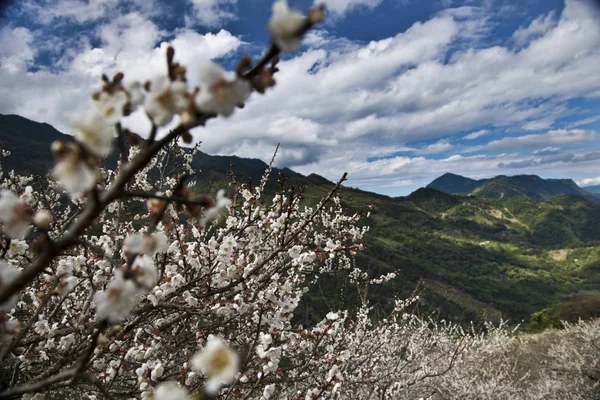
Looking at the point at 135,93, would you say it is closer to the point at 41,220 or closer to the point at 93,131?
the point at 93,131

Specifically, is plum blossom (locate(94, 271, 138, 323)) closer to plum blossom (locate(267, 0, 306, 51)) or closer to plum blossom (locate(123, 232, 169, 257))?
plum blossom (locate(123, 232, 169, 257))

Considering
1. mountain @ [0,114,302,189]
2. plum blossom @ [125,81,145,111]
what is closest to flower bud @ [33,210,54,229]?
plum blossom @ [125,81,145,111]

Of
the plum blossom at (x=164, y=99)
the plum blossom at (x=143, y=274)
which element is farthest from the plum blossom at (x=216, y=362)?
the plum blossom at (x=164, y=99)

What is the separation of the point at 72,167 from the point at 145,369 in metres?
2.78

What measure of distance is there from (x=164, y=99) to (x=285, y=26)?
1.45 ft

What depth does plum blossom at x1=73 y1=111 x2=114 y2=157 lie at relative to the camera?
915 millimetres

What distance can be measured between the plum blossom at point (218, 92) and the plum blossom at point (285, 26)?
0.17 metres

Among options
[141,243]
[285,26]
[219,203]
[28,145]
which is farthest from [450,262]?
[28,145]

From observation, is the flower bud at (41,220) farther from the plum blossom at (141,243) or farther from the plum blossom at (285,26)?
the plum blossom at (285,26)

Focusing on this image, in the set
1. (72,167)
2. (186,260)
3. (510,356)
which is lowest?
(510,356)

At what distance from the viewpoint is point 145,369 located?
2.97 metres

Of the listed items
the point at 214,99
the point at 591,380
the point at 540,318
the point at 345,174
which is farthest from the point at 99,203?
the point at 540,318

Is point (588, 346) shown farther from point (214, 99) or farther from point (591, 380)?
point (214, 99)

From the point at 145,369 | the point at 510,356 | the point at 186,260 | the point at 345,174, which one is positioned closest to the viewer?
the point at 145,369
